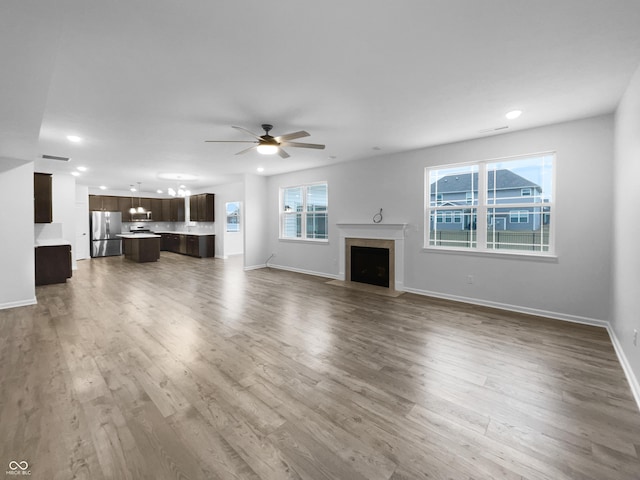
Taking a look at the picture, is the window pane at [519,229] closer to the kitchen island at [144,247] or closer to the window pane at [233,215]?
the window pane at [233,215]

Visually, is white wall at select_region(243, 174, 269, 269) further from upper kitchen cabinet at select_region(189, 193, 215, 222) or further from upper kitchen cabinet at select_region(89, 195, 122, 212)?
upper kitchen cabinet at select_region(89, 195, 122, 212)

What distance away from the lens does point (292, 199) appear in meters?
7.63

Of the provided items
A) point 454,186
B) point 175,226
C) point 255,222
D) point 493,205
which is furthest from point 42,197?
point 493,205

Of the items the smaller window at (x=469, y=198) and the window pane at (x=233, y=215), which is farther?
the window pane at (x=233, y=215)

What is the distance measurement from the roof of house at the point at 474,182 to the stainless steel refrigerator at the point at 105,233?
1086 cm

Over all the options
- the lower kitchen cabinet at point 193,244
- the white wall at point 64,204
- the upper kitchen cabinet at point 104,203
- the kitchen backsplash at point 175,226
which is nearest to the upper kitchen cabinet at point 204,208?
the kitchen backsplash at point 175,226

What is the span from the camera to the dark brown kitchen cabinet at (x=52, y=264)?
582 cm

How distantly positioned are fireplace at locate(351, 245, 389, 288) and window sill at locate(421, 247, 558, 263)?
0.90 meters

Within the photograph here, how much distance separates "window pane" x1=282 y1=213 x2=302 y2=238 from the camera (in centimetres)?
749

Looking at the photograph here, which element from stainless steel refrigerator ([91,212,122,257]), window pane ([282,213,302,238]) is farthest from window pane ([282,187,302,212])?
stainless steel refrigerator ([91,212,122,257])

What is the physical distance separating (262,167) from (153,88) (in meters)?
4.01

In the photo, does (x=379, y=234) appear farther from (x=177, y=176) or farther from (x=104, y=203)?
(x=104, y=203)

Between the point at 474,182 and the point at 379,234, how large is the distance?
190cm

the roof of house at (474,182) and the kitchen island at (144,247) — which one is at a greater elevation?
the roof of house at (474,182)
